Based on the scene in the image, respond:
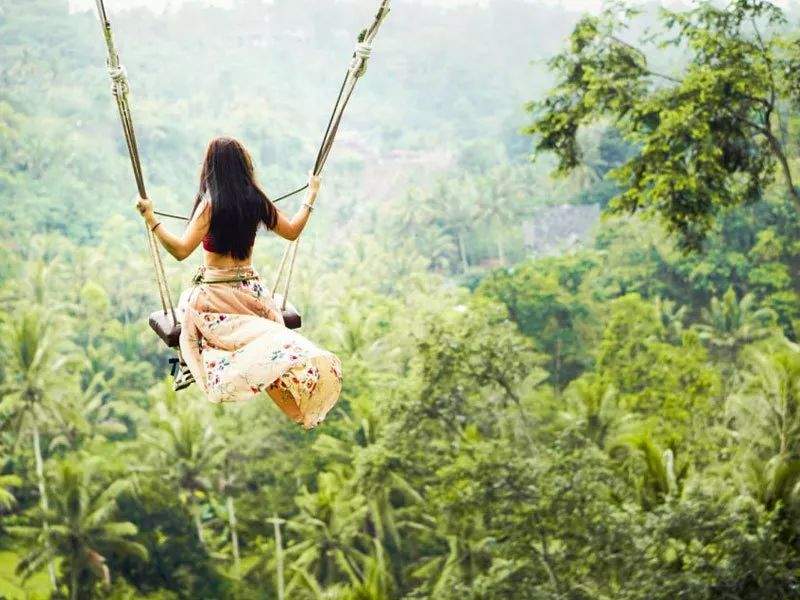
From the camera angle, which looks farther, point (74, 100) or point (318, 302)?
point (74, 100)

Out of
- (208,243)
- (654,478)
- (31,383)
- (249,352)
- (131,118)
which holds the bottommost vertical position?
(654,478)

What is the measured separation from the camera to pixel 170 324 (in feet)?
13.2

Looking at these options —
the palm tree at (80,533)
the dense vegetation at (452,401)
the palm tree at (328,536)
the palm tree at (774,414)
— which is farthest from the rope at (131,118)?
the palm tree at (80,533)

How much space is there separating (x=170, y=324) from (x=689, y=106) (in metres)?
6.30

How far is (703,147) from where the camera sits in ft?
30.4

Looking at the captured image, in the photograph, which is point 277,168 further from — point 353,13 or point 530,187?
point 353,13

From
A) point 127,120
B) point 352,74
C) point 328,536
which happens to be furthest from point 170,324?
point 328,536

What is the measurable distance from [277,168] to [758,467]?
6560 cm

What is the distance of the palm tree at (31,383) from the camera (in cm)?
2605

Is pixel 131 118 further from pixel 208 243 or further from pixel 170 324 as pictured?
pixel 170 324

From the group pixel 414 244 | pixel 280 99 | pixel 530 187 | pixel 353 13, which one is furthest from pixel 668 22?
pixel 353 13

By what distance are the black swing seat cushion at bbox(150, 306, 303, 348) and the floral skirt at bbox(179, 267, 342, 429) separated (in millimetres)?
77

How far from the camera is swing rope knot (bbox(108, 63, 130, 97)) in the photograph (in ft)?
13.1

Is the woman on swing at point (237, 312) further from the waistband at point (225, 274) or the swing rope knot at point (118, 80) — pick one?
the swing rope knot at point (118, 80)
